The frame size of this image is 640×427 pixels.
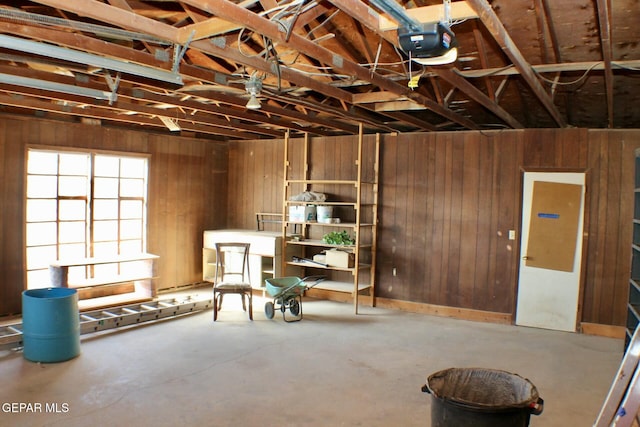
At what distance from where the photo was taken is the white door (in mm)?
6070

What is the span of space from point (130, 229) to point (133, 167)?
0.92 metres

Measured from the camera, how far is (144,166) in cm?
748

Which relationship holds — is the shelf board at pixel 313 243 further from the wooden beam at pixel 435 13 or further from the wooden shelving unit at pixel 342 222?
the wooden beam at pixel 435 13

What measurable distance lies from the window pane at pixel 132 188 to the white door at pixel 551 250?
5405 millimetres

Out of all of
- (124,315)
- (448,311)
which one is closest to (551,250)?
(448,311)

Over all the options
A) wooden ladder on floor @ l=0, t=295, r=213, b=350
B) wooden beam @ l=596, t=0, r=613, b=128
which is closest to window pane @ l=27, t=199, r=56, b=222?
wooden ladder on floor @ l=0, t=295, r=213, b=350

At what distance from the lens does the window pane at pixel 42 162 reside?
6215 millimetres

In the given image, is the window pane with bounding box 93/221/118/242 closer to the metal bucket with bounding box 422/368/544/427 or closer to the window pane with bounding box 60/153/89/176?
the window pane with bounding box 60/153/89/176

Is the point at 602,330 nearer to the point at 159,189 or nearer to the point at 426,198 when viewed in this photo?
the point at 426,198

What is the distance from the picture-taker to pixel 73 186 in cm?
665

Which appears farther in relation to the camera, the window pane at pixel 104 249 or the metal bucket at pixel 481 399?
the window pane at pixel 104 249

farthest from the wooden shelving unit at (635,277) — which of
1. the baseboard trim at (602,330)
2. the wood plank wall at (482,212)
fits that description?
the baseboard trim at (602,330)

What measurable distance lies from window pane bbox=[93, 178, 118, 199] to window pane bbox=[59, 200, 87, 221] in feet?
0.81

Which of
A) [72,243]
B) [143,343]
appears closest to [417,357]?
[143,343]
